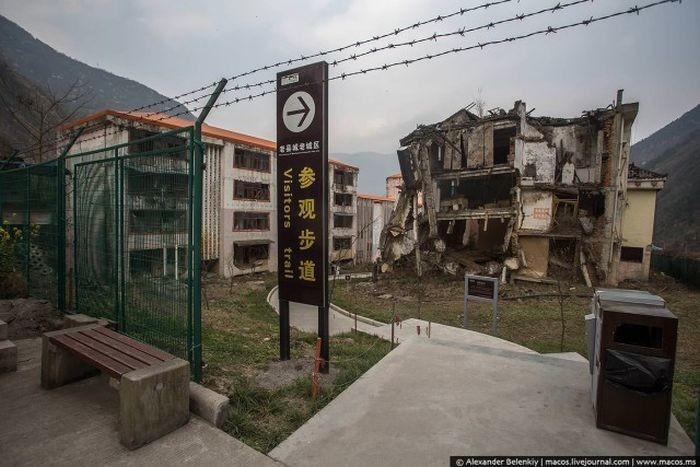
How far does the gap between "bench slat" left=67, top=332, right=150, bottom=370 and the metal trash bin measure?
4.40 meters

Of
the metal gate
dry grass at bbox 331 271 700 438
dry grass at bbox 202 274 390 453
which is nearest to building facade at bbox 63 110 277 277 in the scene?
dry grass at bbox 331 271 700 438

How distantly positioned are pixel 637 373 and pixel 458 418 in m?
1.69

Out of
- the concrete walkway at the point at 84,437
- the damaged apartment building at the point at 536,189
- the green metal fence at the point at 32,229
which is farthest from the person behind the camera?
the damaged apartment building at the point at 536,189

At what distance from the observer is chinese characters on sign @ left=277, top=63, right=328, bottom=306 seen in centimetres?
482

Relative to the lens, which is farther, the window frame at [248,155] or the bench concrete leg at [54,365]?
the window frame at [248,155]

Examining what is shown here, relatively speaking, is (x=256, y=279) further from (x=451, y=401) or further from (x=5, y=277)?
(x=451, y=401)

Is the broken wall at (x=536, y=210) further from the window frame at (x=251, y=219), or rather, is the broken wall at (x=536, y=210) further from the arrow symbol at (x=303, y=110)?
the window frame at (x=251, y=219)

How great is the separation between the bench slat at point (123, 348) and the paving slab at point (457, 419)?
1528 mm

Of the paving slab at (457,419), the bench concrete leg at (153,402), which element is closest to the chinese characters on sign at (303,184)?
the paving slab at (457,419)

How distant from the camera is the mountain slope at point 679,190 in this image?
150 feet

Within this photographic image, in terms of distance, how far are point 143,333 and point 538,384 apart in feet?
17.4

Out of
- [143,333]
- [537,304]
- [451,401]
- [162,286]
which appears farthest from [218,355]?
[537,304]

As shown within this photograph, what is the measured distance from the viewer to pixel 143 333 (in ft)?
15.2

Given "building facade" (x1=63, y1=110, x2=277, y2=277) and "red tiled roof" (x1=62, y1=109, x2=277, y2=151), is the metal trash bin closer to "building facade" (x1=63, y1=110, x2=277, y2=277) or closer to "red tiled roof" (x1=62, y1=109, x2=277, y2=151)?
"building facade" (x1=63, y1=110, x2=277, y2=277)
